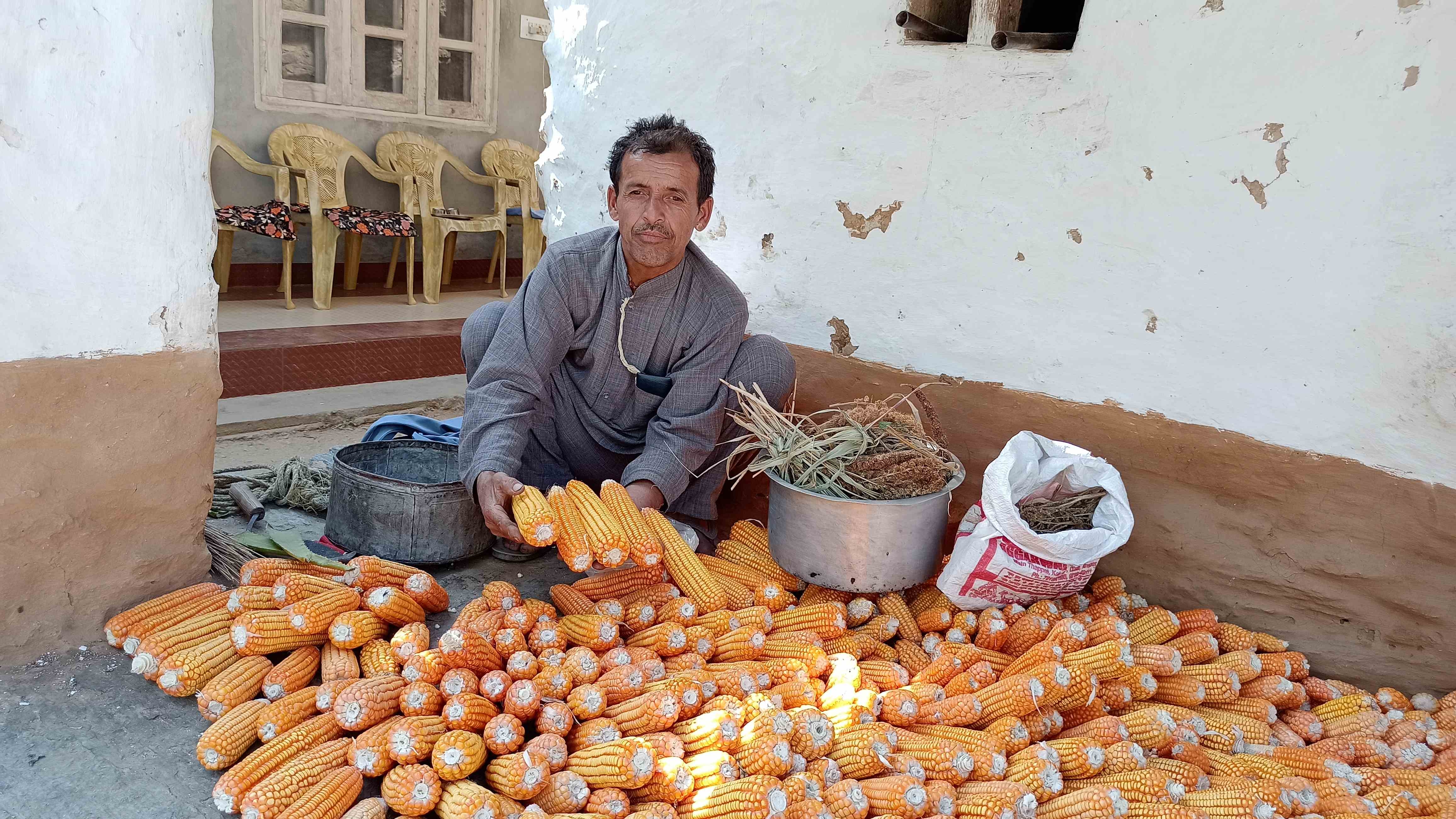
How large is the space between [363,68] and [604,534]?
749 cm

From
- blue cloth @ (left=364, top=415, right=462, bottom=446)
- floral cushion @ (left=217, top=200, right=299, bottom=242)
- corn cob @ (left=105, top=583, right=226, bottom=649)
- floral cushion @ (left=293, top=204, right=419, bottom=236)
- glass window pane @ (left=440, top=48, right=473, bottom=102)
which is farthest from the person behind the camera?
glass window pane @ (left=440, top=48, right=473, bottom=102)

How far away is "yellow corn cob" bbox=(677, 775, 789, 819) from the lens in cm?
194

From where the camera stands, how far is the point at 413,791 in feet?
6.49

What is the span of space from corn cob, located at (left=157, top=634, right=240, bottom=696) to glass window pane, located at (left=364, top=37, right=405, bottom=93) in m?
7.42

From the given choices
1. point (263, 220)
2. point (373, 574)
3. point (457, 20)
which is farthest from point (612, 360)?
point (457, 20)

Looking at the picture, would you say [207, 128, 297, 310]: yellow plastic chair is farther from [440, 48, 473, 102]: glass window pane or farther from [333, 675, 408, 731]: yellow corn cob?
[333, 675, 408, 731]: yellow corn cob

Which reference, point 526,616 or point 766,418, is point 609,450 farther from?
point 526,616

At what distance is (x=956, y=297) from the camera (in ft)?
11.6

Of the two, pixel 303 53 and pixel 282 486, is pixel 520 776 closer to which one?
pixel 282 486

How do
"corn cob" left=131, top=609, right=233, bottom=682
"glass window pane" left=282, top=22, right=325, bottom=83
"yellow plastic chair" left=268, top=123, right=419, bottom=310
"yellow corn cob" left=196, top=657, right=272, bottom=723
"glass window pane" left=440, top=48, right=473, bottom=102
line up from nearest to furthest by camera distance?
"yellow corn cob" left=196, top=657, right=272, bottom=723 < "corn cob" left=131, top=609, right=233, bottom=682 < "yellow plastic chair" left=268, top=123, right=419, bottom=310 < "glass window pane" left=282, top=22, right=325, bottom=83 < "glass window pane" left=440, top=48, right=473, bottom=102

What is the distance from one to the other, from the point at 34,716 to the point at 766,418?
2.19 m

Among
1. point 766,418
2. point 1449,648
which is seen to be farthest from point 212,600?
point 1449,648

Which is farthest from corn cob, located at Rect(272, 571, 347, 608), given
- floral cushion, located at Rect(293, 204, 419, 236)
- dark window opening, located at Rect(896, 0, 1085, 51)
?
floral cushion, located at Rect(293, 204, 419, 236)

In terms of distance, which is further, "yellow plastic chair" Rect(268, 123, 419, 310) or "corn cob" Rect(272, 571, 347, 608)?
"yellow plastic chair" Rect(268, 123, 419, 310)
